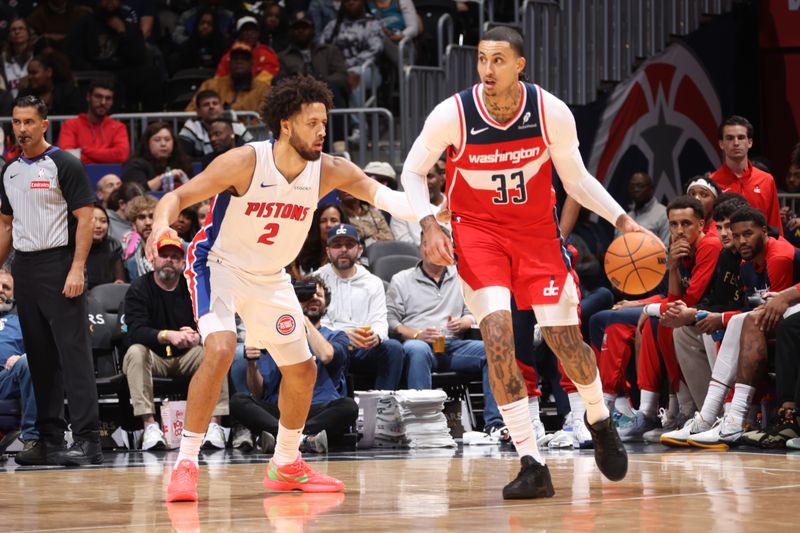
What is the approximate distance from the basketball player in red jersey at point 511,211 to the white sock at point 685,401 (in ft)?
10.8

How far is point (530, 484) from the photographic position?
18.3ft

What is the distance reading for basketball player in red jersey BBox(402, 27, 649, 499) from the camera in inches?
229

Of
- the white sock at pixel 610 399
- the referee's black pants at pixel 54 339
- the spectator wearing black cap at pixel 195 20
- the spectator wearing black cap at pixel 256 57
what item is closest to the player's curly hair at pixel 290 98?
the referee's black pants at pixel 54 339

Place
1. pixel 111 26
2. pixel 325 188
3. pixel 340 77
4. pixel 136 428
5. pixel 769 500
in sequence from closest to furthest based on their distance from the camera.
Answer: pixel 769 500 → pixel 325 188 → pixel 136 428 → pixel 340 77 → pixel 111 26

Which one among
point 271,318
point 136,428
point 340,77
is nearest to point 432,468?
point 271,318

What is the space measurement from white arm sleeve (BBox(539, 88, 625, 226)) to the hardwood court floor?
4.35ft

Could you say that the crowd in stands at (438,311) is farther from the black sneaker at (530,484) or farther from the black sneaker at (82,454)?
the black sneaker at (530,484)

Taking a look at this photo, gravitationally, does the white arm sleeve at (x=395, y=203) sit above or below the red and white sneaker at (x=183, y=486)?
above

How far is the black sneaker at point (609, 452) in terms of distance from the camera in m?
5.99

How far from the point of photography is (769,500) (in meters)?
5.34

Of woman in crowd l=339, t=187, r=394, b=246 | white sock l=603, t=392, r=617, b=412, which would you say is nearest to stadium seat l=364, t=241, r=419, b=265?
woman in crowd l=339, t=187, r=394, b=246

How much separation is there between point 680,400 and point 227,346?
175 inches

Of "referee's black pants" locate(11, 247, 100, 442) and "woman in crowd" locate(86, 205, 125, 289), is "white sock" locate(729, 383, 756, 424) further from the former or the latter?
"woman in crowd" locate(86, 205, 125, 289)

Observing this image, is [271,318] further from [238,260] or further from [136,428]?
[136,428]
